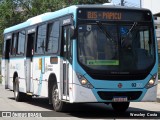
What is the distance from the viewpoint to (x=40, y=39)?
16812mm

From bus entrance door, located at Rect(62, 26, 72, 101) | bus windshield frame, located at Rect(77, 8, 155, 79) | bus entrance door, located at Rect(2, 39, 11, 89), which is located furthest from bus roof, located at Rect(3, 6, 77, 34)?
bus entrance door, located at Rect(2, 39, 11, 89)

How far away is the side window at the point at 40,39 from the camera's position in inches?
647

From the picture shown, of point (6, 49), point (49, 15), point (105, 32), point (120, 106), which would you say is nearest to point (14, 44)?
point (6, 49)

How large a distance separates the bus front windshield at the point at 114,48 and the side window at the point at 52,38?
1613 millimetres

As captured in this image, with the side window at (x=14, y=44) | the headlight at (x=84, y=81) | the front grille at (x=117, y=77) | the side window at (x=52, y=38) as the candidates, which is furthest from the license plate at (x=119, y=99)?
the side window at (x=14, y=44)

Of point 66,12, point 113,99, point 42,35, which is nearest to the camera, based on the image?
point 113,99

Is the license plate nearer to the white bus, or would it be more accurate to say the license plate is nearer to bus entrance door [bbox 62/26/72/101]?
the white bus

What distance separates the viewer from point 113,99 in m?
13.5

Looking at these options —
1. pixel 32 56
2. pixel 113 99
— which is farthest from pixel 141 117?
pixel 32 56

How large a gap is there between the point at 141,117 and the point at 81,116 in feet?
5.59

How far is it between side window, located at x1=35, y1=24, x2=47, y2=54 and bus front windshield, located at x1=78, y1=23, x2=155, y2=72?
307cm

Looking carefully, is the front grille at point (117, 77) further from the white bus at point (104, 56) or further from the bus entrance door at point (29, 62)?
the bus entrance door at point (29, 62)

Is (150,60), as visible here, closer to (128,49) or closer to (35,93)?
(128,49)

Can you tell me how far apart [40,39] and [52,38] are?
57.1 inches
